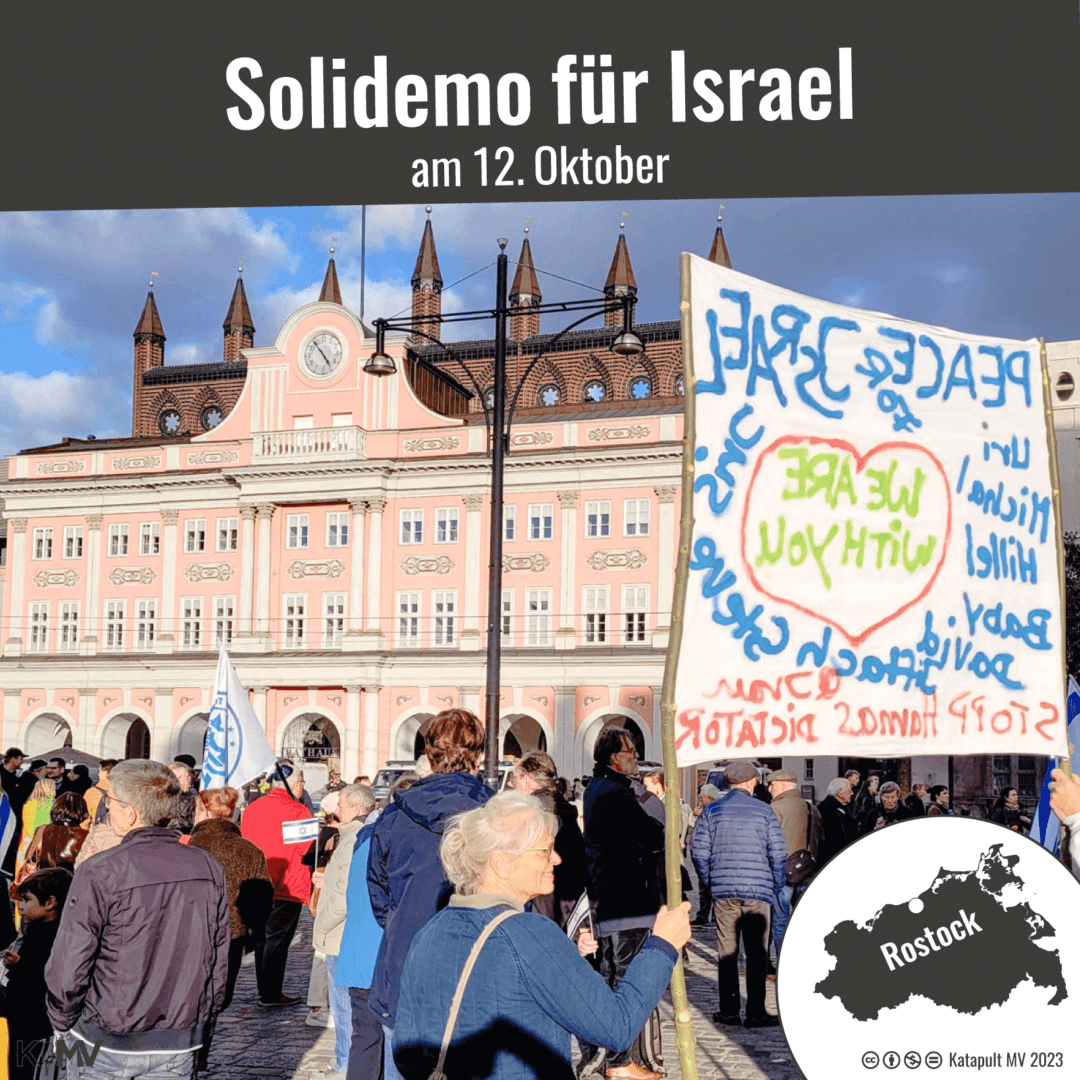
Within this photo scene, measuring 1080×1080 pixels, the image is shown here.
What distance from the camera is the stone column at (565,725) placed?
4269 centimetres

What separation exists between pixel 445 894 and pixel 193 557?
43781 mm

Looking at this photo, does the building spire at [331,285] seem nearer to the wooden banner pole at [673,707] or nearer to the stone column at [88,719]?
the stone column at [88,719]

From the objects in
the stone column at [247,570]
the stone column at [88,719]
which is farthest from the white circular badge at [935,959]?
the stone column at [88,719]

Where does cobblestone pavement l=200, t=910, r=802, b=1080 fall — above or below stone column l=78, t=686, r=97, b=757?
below

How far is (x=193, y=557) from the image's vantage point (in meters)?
47.4

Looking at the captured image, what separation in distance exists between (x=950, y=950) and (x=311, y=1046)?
579cm

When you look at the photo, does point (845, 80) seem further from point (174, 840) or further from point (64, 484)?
point (64, 484)

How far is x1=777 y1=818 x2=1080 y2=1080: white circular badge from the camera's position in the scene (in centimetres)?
355

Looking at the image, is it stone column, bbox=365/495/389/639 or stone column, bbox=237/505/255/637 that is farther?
stone column, bbox=237/505/255/637

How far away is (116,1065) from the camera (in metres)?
4.40

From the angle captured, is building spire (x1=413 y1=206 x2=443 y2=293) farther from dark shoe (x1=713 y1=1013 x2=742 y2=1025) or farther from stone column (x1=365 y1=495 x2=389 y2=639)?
dark shoe (x1=713 y1=1013 x2=742 y2=1025)

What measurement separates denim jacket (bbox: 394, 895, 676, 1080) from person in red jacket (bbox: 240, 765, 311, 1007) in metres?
6.79

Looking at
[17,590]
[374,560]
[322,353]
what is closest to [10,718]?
[17,590]

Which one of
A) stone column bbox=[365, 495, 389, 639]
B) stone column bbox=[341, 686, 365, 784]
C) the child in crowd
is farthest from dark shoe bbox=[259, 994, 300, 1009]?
stone column bbox=[365, 495, 389, 639]
